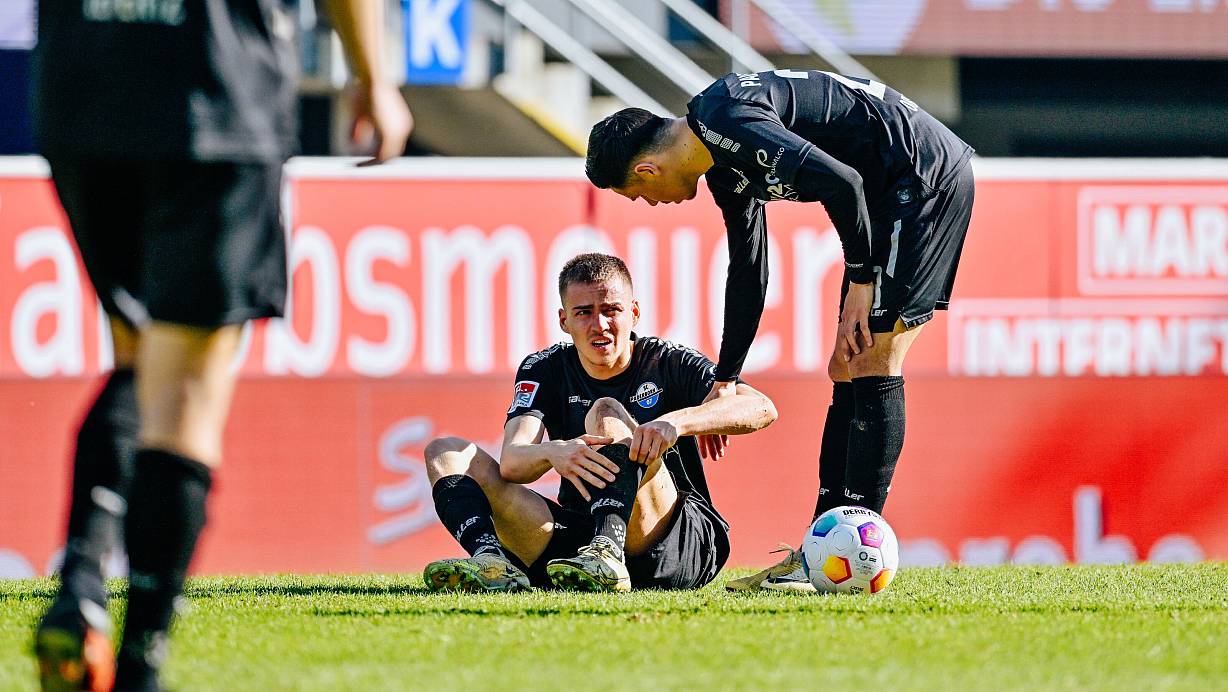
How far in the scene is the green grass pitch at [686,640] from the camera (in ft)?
9.46

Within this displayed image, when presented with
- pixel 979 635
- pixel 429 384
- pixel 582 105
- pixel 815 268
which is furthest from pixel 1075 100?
pixel 979 635

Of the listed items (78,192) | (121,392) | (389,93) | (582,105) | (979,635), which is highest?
(582,105)

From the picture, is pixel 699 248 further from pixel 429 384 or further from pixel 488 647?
pixel 488 647

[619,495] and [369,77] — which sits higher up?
[369,77]

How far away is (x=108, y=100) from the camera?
248 centimetres

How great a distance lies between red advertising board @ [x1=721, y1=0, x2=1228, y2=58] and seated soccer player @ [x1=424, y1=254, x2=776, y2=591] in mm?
7991

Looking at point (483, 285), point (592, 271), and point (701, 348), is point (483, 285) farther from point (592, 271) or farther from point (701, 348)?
point (592, 271)

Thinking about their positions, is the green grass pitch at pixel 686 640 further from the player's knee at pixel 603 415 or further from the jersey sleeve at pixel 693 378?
the jersey sleeve at pixel 693 378

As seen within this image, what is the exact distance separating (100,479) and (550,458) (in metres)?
2.04

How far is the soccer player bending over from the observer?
4.45 meters

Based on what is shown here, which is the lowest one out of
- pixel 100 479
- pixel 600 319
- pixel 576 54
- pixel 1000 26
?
pixel 100 479

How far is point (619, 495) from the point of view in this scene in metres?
Result: 4.50

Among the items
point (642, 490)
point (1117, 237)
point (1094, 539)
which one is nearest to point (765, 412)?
point (642, 490)

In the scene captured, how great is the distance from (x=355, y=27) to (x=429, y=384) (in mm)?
4747
